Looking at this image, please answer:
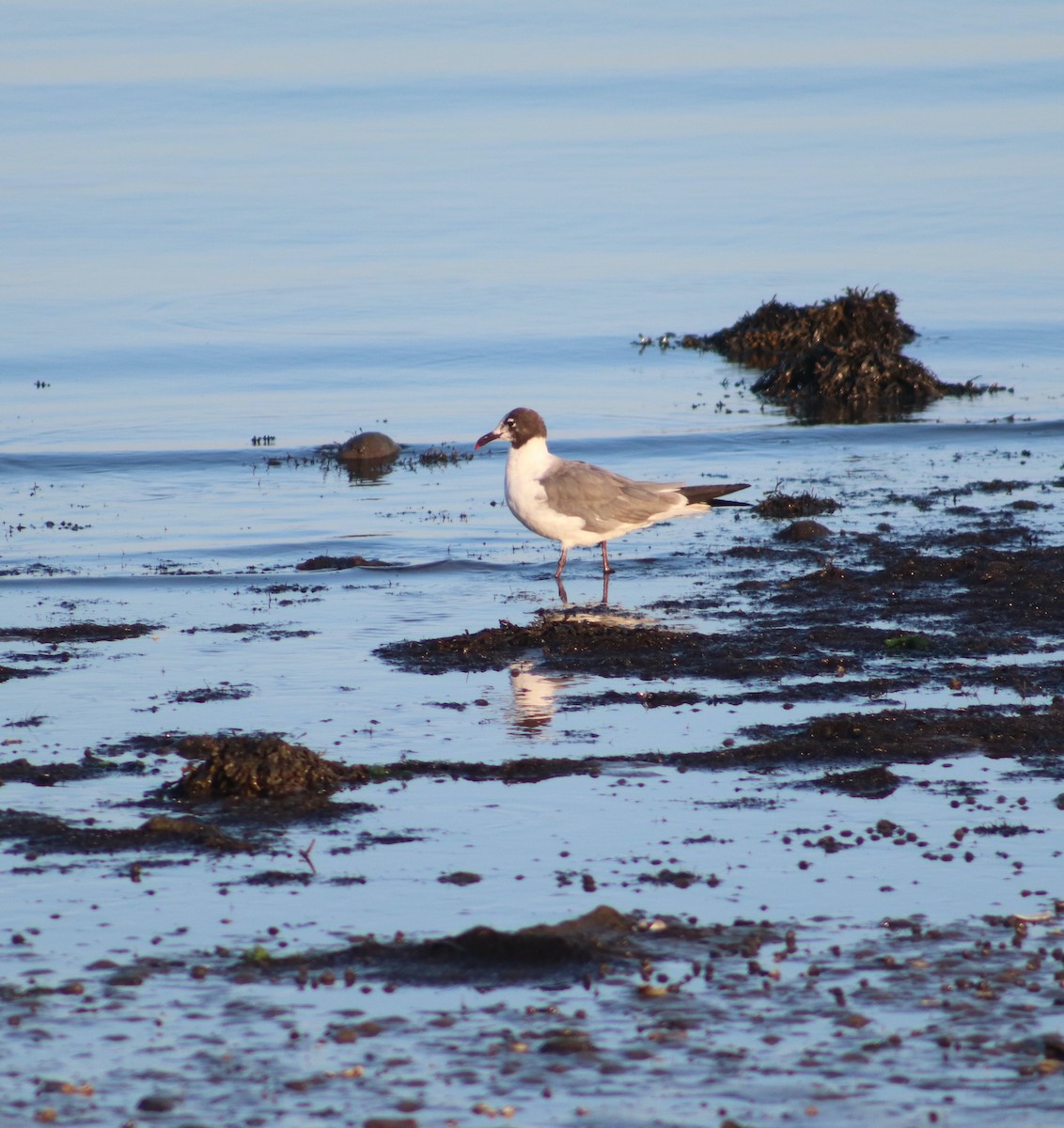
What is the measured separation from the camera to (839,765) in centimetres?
769

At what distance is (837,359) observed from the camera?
65.1 feet

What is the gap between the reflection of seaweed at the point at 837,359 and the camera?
1952 centimetres

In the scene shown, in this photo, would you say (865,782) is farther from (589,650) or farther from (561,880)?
(589,650)

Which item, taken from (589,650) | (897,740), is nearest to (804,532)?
(589,650)

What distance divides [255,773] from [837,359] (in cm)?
1372

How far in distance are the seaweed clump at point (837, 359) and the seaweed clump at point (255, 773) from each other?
12.2 meters

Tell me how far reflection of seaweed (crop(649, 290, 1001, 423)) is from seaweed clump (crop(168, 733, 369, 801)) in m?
12.2

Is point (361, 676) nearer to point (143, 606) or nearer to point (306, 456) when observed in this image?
point (143, 606)

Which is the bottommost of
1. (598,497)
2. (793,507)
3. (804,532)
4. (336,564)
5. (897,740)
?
(897,740)

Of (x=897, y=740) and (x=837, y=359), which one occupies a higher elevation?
(x=837, y=359)

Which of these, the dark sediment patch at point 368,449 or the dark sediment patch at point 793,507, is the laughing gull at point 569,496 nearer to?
the dark sediment patch at point 793,507

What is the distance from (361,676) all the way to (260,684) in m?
0.54

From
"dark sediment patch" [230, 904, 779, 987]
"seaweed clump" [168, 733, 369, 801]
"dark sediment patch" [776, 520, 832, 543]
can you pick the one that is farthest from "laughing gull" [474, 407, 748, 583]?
"dark sediment patch" [230, 904, 779, 987]

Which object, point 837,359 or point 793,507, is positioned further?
point 837,359
